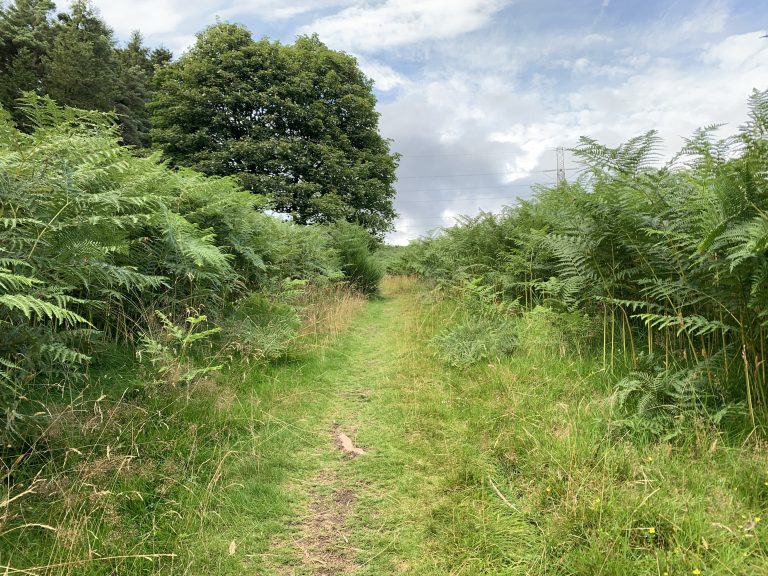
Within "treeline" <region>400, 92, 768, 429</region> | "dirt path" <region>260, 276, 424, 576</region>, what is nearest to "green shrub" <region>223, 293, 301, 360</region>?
"dirt path" <region>260, 276, 424, 576</region>

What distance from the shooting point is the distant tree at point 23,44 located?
1948 cm

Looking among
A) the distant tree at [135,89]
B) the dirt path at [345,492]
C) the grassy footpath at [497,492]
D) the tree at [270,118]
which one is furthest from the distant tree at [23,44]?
the grassy footpath at [497,492]

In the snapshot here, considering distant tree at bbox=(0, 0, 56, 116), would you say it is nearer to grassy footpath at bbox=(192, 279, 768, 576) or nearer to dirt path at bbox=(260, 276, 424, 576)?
dirt path at bbox=(260, 276, 424, 576)

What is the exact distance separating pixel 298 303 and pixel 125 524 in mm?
5381

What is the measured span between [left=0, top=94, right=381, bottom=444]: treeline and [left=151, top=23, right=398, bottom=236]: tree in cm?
1188

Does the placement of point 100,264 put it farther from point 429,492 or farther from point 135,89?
point 135,89

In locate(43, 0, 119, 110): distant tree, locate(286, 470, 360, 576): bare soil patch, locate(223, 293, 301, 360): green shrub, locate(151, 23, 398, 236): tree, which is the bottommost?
locate(286, 470, 360, 576): bare soil patch

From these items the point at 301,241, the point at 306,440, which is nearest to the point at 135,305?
the point at 306,440

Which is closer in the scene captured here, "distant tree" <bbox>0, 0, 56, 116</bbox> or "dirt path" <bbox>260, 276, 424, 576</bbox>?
"dirt path" <bbox>260, 276, 424, 576</bbox>

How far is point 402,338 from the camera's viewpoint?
21.4 ft

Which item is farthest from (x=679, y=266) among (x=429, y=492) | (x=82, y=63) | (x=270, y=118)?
(x=82, y=63)

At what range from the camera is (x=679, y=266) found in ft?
9.93

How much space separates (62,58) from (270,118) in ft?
41.2

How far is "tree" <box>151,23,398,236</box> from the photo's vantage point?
1708 cm
